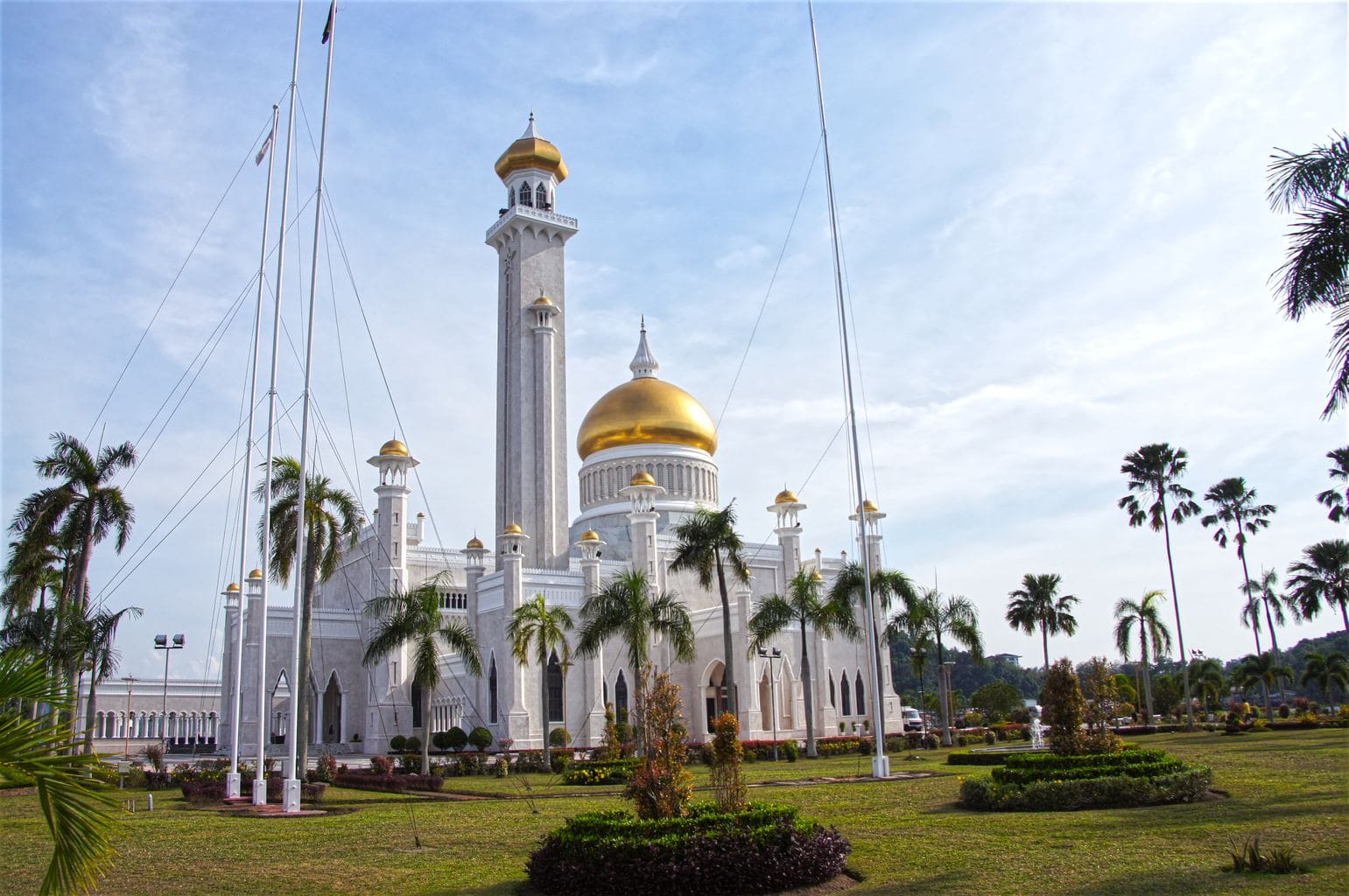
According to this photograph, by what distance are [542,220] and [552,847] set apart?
45578mm

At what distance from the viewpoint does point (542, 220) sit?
177ft

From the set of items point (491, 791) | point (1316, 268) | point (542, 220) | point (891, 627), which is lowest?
point (491, 791)

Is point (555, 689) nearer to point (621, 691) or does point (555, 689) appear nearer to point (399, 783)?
point (621, 691)

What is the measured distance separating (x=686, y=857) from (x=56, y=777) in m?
6.38

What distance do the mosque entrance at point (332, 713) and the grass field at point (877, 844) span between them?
81.2 feet

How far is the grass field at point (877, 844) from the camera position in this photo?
11.1 m

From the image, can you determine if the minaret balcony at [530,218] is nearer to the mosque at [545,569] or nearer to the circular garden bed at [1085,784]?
the mosque at [545,569]

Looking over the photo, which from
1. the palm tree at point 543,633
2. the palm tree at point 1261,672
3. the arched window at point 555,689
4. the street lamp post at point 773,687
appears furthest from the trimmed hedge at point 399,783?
the palm tree at point 1261,672

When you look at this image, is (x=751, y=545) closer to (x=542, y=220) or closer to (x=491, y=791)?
(x=542, y=220)

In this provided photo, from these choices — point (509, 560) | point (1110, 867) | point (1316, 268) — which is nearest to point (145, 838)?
point (1110, 867)

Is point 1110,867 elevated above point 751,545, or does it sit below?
below

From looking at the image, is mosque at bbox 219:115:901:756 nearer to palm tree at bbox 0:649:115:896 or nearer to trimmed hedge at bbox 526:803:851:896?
trimmed hedge at bbox 526:803:851:896

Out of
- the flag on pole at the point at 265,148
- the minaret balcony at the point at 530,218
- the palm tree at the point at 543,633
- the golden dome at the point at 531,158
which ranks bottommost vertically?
the palm tree at the point at 543,633

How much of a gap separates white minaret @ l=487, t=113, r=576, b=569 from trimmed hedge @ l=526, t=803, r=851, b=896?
3640 centimetres
